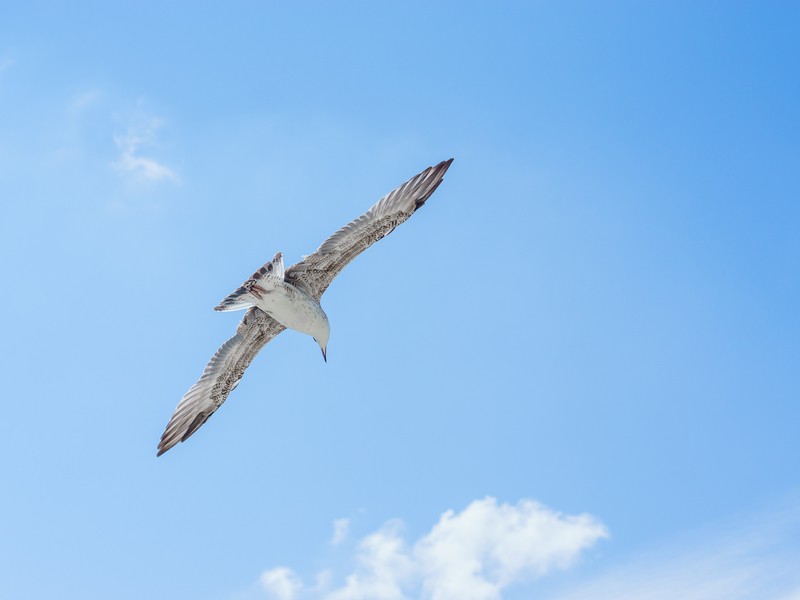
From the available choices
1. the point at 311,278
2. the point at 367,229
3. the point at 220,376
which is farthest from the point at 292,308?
the point at 220,376

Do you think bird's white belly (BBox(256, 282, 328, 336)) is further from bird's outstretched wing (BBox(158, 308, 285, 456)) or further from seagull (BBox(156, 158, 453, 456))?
bird's outstretched wing (BBox(158, 308, 285, 456))

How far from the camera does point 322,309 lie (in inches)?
850

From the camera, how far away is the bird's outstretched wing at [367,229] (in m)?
20.5

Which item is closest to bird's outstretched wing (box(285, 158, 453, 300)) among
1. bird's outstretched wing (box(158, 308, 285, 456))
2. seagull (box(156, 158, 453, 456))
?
seagull (box(156, 158, 453, 456))

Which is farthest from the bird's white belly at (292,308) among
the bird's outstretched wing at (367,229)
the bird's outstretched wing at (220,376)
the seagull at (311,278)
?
the bird's outstretched wing at (220,376)

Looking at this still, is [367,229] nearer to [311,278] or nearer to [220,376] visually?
[311,278]

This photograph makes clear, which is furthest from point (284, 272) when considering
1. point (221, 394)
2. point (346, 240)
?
point (221, 394)

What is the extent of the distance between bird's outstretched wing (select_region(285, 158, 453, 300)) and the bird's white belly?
51 centimetres

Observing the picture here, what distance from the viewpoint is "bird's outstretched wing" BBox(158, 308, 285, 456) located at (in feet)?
73.6

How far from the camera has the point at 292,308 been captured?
68.2 feet

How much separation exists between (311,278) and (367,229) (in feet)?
6.27

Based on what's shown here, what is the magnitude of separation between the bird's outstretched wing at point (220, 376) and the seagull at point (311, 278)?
0.03 meters

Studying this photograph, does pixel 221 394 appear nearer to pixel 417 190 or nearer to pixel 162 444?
pixel 162 444

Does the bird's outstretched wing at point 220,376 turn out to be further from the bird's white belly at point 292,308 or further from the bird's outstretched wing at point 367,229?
the bird's outstretched wing at point 367,229
